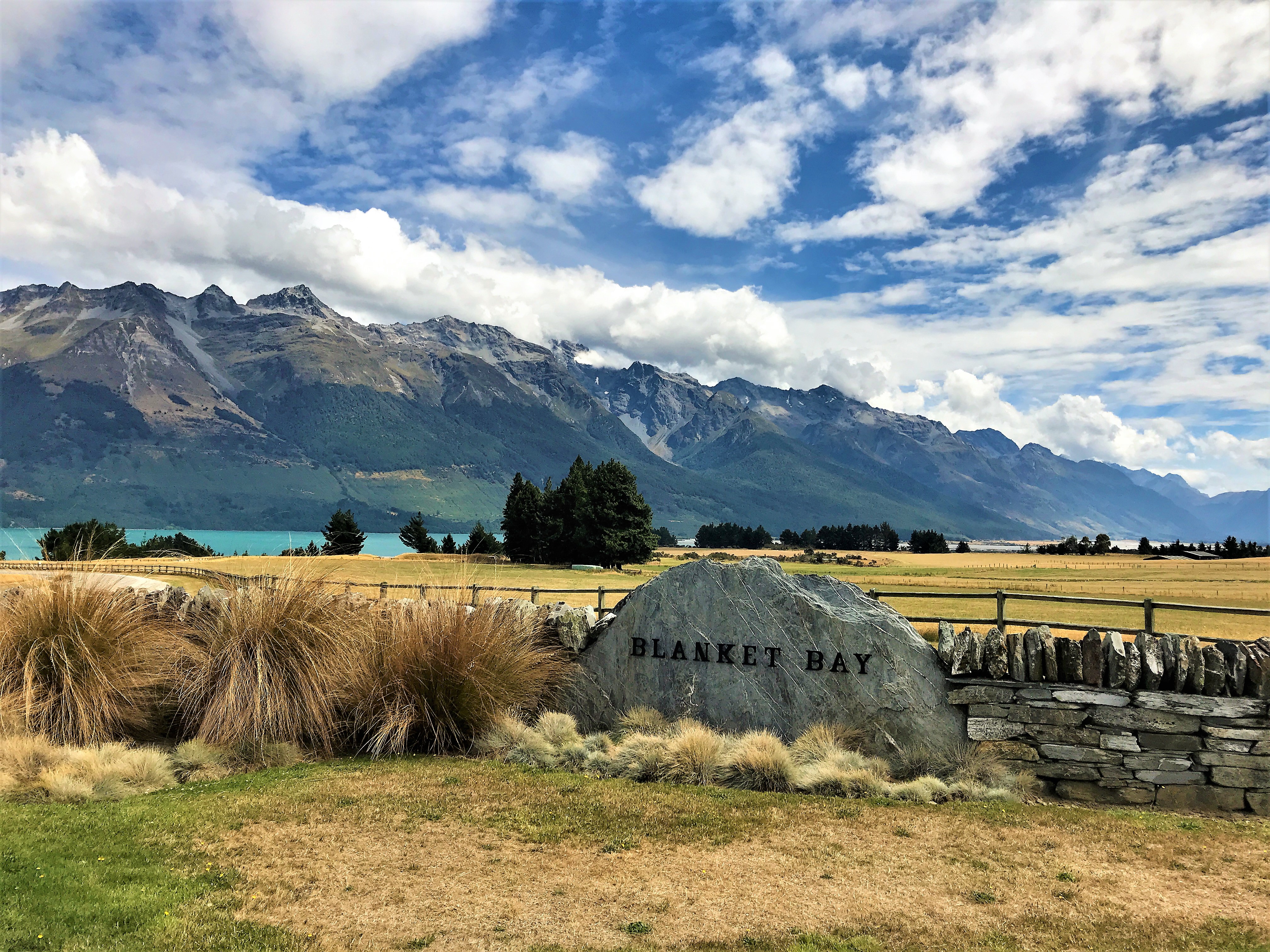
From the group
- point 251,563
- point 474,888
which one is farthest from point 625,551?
point 474,888

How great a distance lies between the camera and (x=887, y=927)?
16.0 ft

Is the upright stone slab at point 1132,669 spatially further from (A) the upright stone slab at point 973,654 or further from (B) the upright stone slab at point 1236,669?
(A) the upright stone slab at point 973,654

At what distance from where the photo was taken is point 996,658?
28.3 ft

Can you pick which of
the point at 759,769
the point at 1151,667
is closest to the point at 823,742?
the point at 759,769

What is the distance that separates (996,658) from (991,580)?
170ft

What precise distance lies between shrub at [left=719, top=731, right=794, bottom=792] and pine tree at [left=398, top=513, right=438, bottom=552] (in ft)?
221

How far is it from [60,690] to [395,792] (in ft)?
14.1

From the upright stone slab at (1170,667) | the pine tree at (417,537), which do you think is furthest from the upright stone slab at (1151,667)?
the pine tree at (417,537)

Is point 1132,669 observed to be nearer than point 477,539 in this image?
Yes

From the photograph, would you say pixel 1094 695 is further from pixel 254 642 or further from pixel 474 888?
pixel 254 642

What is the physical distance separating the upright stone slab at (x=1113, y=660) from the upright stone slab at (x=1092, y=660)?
57mm

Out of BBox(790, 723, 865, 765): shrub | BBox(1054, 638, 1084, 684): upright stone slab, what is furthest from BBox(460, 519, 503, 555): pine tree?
BBox(1054, 638, 1084, 684): upright stone slab

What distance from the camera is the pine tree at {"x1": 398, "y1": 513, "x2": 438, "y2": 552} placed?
7350 cm

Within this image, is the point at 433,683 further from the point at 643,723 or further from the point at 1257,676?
the point at 1257,676
